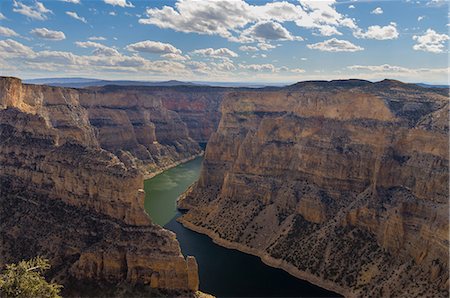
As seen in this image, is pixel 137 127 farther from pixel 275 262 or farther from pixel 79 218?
pixel 79 218

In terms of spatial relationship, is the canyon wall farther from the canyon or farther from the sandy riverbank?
the sandy riverbank

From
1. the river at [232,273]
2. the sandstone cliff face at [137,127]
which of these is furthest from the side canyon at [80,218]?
the sandstone cliff face at [137,127]

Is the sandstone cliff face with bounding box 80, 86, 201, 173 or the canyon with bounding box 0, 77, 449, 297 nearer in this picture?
the canyon with bounding box 0, 77, 449, 297

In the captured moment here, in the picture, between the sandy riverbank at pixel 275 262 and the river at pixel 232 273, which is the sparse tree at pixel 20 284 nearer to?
the river at pixel 232 273

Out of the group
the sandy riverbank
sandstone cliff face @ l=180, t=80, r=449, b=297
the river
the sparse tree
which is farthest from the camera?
the sandy riverbank

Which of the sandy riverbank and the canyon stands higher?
the canyon

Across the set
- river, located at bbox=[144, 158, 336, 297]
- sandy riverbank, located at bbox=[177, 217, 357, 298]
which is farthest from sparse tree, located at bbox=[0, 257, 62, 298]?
sandy riverbank, located at bbox=[177, 217, 357, 298]

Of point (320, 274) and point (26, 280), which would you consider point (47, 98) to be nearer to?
point (320, 274)

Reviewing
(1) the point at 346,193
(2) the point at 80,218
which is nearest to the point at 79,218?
(2) the point at 80,218
